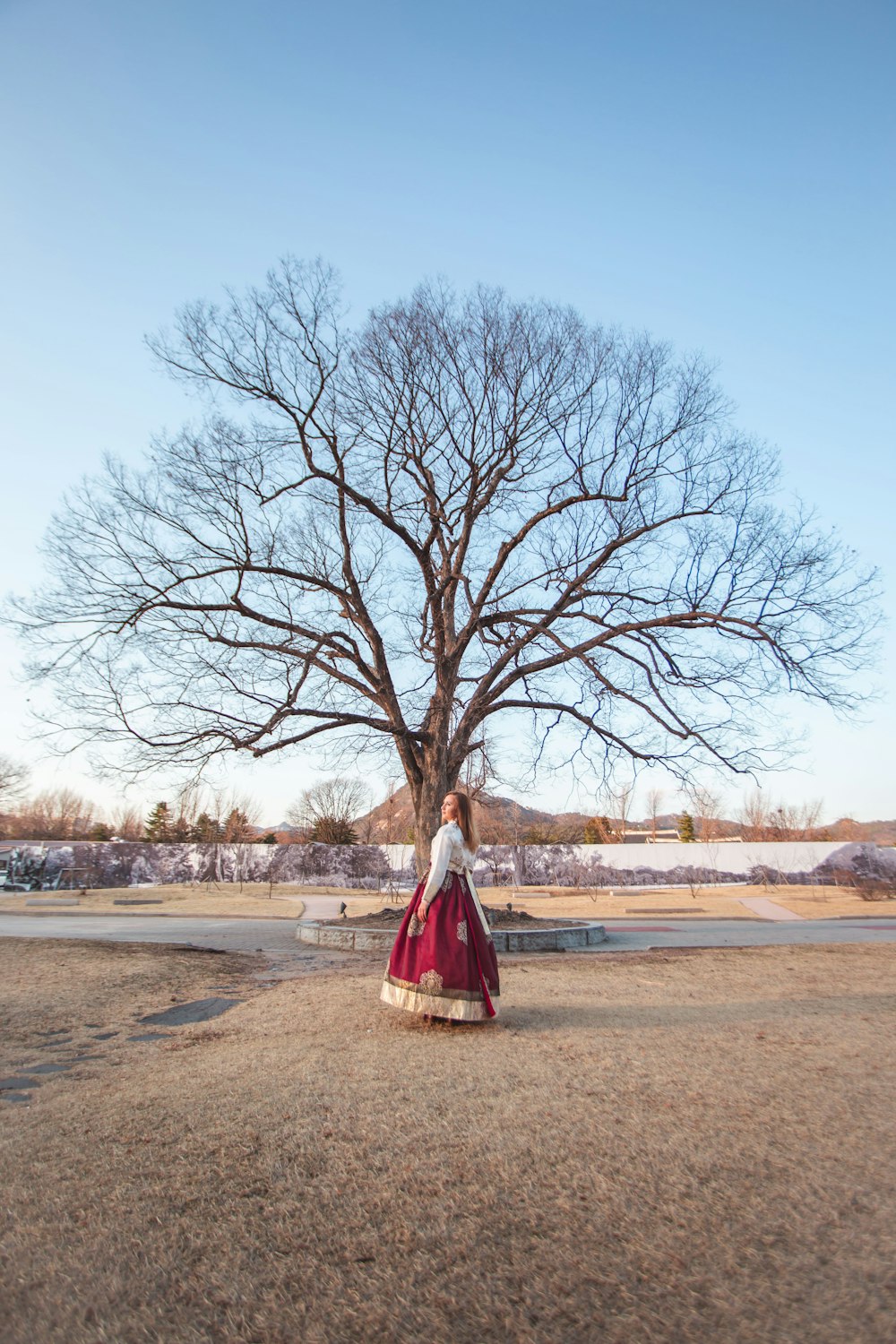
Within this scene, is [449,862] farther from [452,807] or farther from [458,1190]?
[458,1190]

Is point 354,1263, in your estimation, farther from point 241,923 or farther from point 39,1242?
point 241,923

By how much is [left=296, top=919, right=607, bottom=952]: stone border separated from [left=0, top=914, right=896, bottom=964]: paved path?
30cm

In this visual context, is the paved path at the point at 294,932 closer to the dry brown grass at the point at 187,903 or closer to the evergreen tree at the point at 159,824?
the dry brown grass at the point at 187,903

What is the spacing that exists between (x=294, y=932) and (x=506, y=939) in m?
5.63

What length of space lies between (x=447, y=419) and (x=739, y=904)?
20380mm

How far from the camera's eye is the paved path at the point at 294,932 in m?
13.0

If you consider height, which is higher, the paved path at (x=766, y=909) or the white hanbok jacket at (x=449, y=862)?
the white hanbok jacket at (x=449, y=862)

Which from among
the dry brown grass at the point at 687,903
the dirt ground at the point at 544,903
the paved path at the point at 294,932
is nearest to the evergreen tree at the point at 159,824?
the dirt ground at the point at 544,903

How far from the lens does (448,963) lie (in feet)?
18.6

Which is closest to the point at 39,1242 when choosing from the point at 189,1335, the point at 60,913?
the point at 189,1335

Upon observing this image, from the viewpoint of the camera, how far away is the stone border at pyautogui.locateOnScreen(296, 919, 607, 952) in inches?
476

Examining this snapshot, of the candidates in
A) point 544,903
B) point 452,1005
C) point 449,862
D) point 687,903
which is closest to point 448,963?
point 452,1005

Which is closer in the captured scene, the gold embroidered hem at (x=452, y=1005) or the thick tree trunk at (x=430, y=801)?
the gold embroidered hem at (x=452, y=1005)

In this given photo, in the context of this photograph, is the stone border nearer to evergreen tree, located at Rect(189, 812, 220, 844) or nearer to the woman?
the woman
